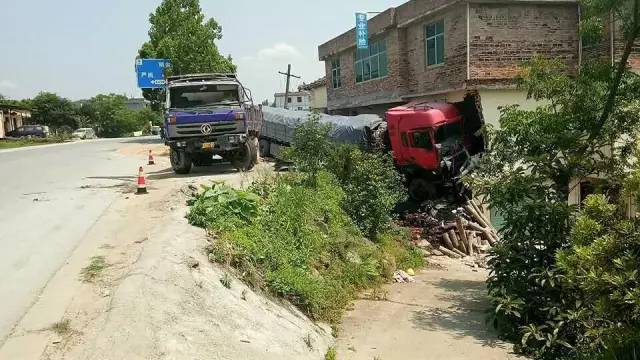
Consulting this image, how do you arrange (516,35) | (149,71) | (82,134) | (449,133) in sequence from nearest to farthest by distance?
(449,133)
(516,35)
(149,71)
(82,134)

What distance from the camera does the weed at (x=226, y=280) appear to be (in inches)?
265

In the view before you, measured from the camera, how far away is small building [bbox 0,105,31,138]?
5062cm

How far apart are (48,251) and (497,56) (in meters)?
14.5

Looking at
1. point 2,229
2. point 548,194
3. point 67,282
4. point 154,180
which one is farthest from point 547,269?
point 154,180

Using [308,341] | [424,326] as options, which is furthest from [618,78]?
[308,341]

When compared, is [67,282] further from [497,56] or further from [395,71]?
[395,71]

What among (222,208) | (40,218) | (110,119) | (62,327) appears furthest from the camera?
(110,119)

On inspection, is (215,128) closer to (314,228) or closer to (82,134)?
(314,228)

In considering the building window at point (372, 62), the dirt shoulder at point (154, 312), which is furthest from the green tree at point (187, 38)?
the dirt shoulder at point (154, 312)

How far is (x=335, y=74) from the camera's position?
29578 millimetres

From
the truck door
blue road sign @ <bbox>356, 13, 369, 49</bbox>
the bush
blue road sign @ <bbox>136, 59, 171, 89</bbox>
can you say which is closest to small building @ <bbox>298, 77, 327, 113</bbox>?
blue road sign @ <bbox>136, 59, 171, 89</bbox>

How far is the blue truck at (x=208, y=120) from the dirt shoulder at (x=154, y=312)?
6.75 m

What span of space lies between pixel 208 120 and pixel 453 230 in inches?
278

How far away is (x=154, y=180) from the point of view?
14695 millimetres
